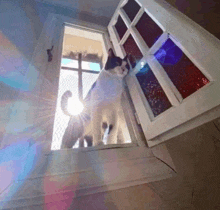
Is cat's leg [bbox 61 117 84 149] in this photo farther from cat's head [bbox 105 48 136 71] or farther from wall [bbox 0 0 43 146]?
cat's head [bbox 105 48 136 71]

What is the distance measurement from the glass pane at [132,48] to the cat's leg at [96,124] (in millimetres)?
567

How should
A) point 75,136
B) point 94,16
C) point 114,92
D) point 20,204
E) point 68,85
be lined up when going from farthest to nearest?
point 94,16
point 68,85
point 114,92
point 75,136
point 20,204

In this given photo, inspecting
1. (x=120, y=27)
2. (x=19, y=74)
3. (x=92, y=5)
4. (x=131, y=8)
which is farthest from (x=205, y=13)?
(x=92, y=5)

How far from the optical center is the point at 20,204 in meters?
0.46

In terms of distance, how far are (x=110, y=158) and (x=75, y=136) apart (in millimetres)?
365

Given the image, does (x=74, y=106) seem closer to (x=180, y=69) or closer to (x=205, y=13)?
(x=180, y=69)

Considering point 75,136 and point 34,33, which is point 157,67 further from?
point 34,33

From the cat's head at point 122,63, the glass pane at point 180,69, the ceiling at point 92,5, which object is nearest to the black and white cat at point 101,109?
the cat's head at point 122,63

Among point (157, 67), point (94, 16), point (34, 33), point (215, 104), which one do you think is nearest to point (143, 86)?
point (157, 67)

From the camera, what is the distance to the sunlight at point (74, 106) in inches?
40.1

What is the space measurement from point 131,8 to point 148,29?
481mm

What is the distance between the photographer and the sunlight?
1.02 meters

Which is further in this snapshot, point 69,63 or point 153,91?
point 69,63

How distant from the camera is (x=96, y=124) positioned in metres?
1.01
